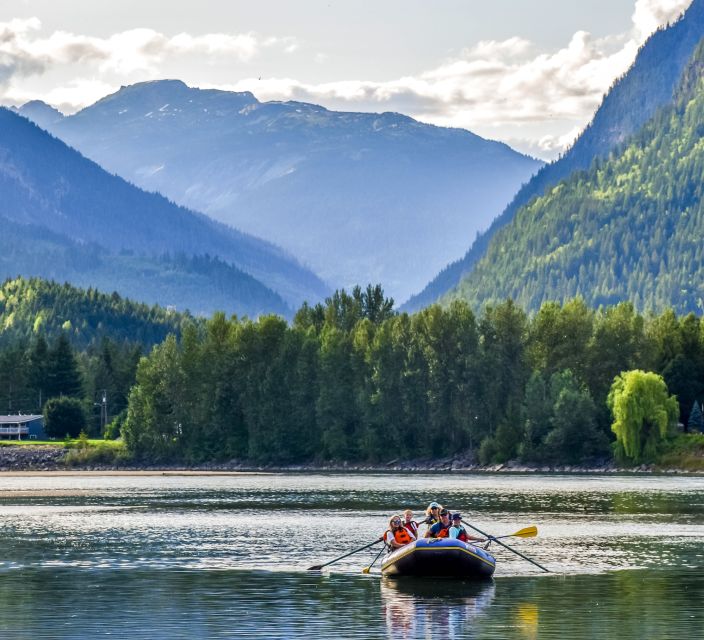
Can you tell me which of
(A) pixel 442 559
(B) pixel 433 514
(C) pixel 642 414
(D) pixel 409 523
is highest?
(C) pixel 642 414

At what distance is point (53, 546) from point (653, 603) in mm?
38985

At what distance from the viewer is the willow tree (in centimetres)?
18588

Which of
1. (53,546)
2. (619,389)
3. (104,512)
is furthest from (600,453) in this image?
(53,546)

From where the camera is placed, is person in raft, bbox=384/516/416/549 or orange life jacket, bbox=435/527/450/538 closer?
orange life jacket, bbox=435/527/450/538

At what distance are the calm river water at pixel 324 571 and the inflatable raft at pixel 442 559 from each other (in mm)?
789

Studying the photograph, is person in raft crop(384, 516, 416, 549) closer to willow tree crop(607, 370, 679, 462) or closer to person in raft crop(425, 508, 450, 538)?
person in raft crop(425, 508, 450, 538)

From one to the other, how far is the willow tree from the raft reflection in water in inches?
4595

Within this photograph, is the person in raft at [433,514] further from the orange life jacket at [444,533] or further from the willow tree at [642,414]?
the willow tree at [642,414]

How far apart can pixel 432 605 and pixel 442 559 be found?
770 centimetres

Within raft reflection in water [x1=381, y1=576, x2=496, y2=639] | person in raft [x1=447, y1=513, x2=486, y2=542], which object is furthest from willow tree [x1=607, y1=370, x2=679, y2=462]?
raft reflection in water [x1=381, y1=576, x2=496, y2=639]

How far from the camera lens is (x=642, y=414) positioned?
186 metres

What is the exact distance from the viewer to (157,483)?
177 m

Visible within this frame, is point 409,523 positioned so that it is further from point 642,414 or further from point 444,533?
point 642,414

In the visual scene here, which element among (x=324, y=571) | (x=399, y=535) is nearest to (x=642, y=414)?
(x=399, y=535)
